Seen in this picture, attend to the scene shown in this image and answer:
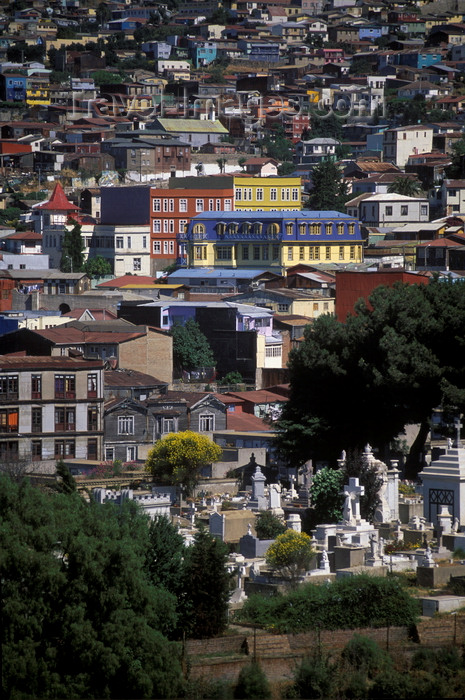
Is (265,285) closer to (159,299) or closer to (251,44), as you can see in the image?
(159,299)

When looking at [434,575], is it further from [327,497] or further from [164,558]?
[327,497]

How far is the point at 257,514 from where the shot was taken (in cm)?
3406

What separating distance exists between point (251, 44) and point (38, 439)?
120060mm

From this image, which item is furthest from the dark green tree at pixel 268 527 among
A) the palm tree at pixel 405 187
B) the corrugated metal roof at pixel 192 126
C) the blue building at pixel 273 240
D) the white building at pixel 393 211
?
the corrugated metal roof at pixel 192 126

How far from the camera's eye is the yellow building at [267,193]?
96375 mm

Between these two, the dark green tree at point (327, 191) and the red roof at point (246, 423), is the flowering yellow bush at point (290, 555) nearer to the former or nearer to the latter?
the red roof at point (246, 423)

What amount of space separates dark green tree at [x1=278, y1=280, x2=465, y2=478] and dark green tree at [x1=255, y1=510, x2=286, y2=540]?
9.93m

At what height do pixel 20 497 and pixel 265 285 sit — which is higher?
pixel 20 497

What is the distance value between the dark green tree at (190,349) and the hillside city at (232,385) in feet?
0.43

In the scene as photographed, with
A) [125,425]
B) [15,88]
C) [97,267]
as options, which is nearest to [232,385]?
[125,425]

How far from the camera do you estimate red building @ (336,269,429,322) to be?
64375 millimetres

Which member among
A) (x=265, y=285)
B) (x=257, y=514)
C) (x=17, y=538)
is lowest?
(x=265, y=285)

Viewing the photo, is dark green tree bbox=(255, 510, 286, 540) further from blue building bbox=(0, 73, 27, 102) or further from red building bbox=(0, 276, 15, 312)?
blue building bbox=(0, 73, 27, 102)

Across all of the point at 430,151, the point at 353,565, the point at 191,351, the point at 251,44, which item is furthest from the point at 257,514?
the point at 251,44
